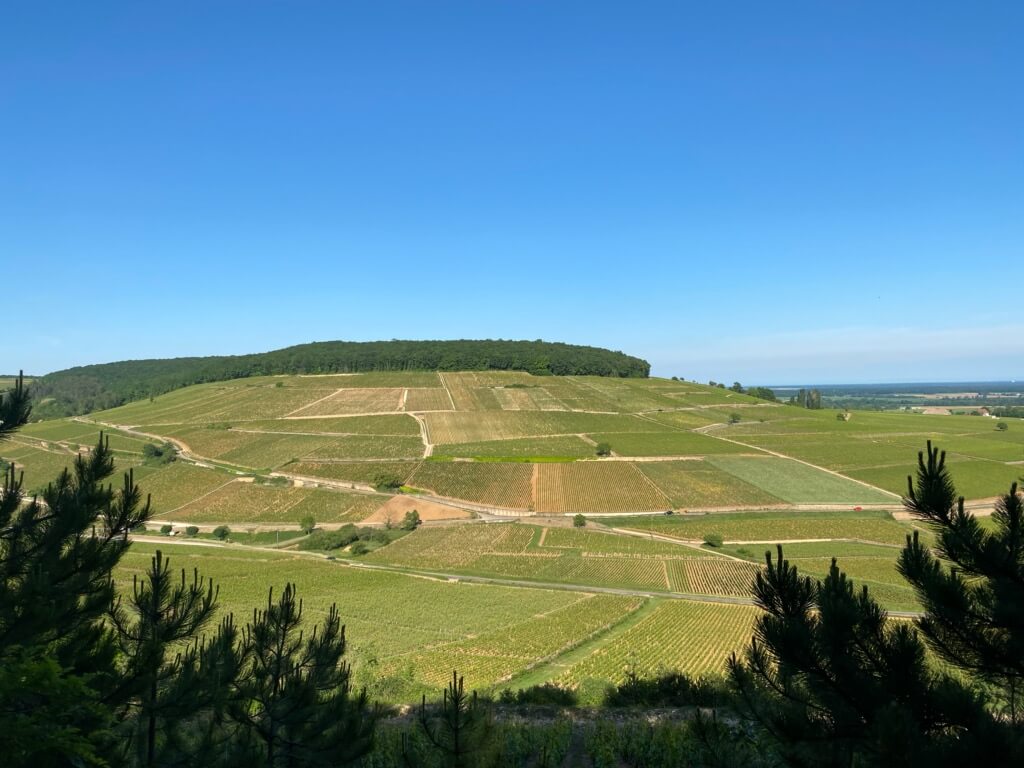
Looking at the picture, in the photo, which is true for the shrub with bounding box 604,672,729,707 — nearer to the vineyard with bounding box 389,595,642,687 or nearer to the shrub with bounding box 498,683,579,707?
the shrub with bounding box 498,683,579,707

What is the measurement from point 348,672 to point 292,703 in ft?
4.32

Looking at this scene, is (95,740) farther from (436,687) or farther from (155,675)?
(436,687)

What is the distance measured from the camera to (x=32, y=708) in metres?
8.25

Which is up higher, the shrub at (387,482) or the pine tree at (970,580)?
the pine tree at (970,580)

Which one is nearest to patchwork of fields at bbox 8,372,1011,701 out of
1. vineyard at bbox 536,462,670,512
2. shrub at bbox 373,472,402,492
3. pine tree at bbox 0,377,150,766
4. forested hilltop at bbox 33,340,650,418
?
shrub at bbox 373,472,402,492

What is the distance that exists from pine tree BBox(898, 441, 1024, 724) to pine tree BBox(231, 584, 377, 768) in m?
9.09

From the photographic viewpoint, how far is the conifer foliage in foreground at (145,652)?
31.7ft

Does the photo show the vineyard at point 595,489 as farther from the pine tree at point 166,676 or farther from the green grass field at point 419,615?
the pine tree at point 166,676

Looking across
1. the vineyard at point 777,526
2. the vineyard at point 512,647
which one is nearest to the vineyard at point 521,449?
the vineyard at point 777,526

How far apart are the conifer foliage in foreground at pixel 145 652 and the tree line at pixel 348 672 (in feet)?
0.12

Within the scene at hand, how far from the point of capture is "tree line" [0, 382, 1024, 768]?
6062mm

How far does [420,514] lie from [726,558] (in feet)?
117

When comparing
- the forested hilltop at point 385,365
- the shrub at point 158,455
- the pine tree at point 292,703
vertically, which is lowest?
the shrub at point 158,455

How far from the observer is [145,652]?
33.9ft
